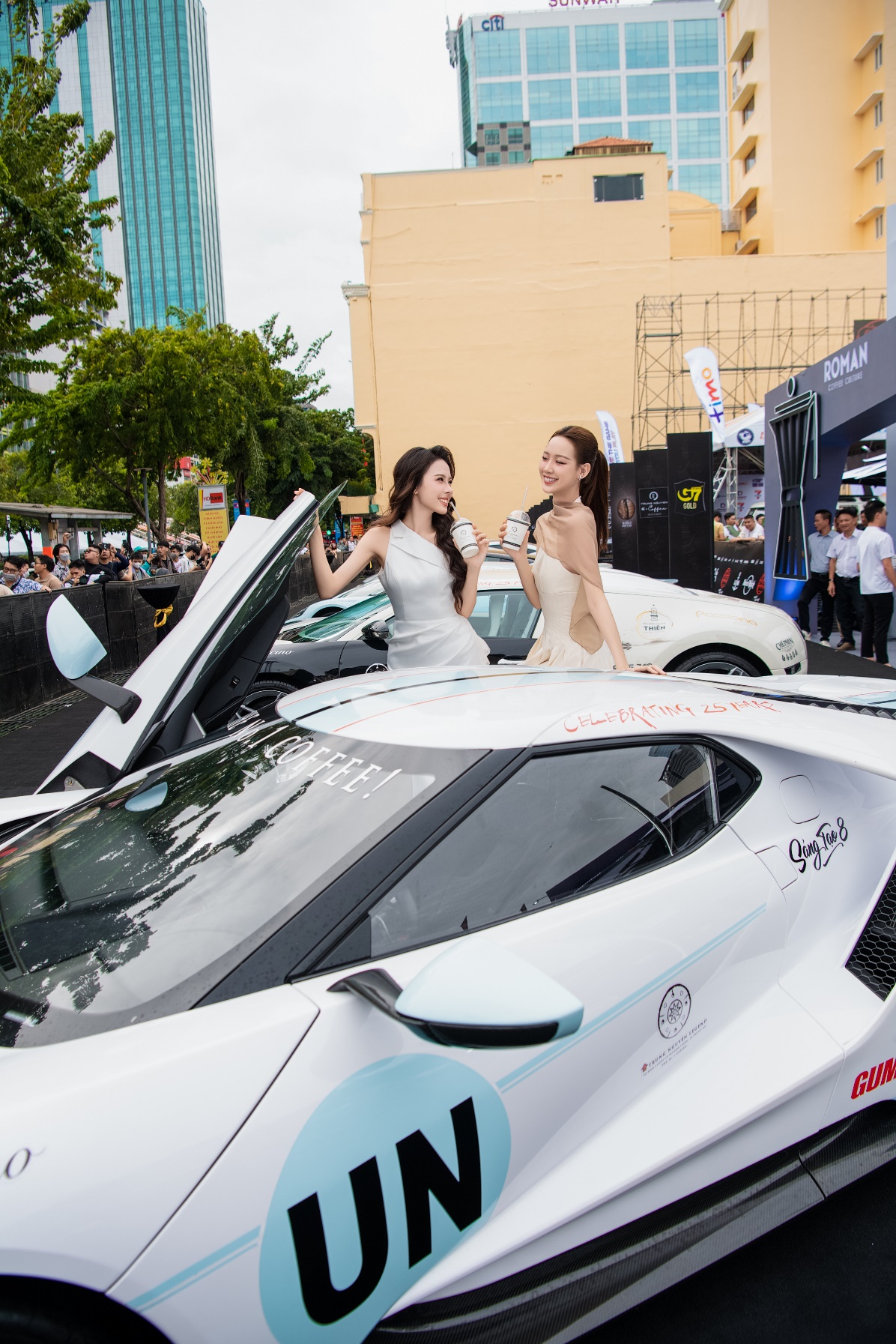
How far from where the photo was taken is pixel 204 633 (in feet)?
9.21

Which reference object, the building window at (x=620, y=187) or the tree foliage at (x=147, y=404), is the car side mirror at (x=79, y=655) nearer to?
the tree foliage at (x=147, y=404)

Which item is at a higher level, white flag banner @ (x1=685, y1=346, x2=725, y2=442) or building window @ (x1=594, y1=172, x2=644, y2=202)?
building window @ (x1=594, y1=172, x2=644, y2=202)

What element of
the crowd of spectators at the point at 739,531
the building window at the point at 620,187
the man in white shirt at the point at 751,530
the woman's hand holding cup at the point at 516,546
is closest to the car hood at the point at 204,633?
the woman's hand holding cup at the point at 516,546

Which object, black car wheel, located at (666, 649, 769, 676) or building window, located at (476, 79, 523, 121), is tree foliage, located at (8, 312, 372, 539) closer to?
black car wheel, located at (666, 649, 769, 676)

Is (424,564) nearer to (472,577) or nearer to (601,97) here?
(472,577)

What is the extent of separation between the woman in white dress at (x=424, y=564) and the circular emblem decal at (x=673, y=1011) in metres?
2.03

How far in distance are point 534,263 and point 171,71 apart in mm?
164981

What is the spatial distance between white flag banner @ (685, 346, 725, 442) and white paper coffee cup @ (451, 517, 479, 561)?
21982 mm

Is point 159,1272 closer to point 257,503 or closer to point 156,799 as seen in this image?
point 156,799

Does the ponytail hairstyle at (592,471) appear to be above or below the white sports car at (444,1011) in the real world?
above

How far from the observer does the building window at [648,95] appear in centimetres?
10269

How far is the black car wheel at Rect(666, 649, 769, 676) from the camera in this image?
6.24 m

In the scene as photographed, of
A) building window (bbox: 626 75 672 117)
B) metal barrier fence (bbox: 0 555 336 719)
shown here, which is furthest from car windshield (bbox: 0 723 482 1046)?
building window (bbox: 626 75 672 117)

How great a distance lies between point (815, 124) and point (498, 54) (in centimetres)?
7776
